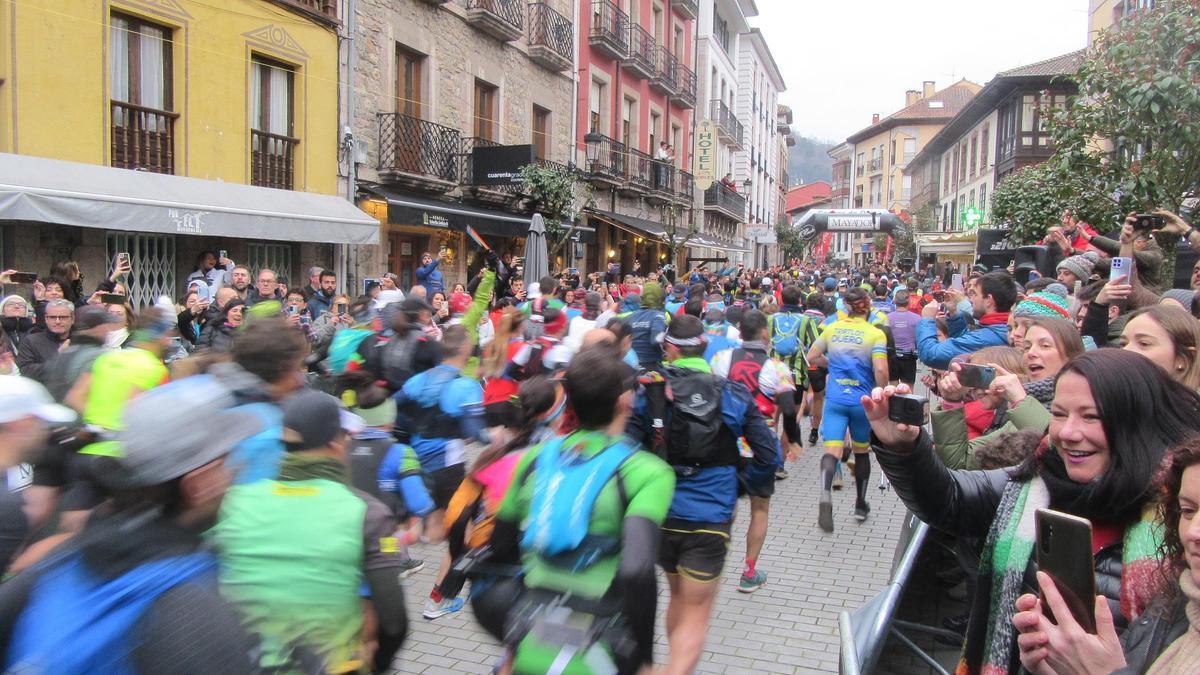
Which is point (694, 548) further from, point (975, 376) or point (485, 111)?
point (485, 111)

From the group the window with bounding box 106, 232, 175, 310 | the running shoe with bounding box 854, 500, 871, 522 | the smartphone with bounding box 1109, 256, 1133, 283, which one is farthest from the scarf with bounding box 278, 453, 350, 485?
the window with bounding box 106, 232, 175, 310

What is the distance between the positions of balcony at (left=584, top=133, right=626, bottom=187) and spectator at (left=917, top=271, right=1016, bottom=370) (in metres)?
18.4

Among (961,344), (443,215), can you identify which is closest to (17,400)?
(961,344)

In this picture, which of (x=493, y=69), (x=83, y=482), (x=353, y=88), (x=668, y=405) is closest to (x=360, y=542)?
(x=83, y=482)

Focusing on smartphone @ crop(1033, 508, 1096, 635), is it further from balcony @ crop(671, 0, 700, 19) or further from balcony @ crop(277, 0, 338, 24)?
balcony @ crop(671, 0, 700, 19)

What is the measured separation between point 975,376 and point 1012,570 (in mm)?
837

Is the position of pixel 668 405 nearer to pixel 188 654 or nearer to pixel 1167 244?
pixel 188 654

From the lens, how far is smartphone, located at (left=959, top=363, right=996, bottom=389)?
9.25ft

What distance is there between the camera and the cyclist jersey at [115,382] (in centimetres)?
423

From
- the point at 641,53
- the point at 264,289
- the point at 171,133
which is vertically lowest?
the point at 264,289

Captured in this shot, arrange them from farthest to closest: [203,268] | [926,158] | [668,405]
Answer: [926,158]
[203,268]
[668,405]

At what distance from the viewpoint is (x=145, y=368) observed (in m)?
4.47

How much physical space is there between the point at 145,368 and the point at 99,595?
3.06m

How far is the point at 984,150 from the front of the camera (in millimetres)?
40875
